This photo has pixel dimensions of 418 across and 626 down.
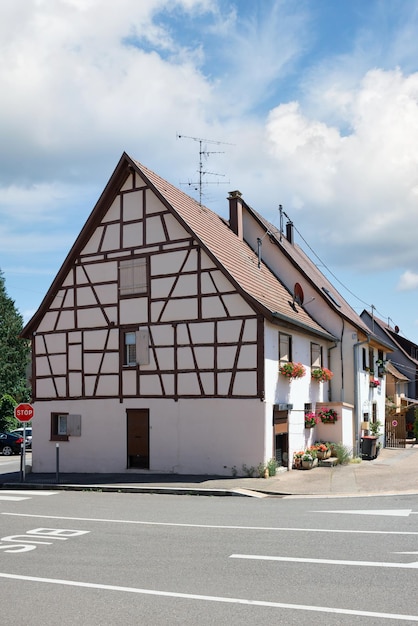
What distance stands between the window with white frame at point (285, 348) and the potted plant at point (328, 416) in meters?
3.53

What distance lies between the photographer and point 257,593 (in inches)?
285

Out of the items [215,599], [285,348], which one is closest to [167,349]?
[285,348]

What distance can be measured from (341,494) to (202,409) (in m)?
5.91

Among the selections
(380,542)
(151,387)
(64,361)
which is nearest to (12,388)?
(64,361)

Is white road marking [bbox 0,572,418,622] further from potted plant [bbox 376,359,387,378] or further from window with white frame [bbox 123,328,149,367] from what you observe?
potted plant [bbox 376,359,387,378]

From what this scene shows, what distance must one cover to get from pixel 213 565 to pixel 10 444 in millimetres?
29215

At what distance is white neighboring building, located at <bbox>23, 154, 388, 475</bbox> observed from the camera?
20.4m

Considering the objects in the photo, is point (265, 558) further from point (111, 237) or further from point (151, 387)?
point (111, 237)

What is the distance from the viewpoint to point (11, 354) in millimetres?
54562

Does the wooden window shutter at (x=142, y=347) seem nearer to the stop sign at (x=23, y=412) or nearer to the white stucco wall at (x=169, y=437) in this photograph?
the white stucco wall at (x=169, y=437)

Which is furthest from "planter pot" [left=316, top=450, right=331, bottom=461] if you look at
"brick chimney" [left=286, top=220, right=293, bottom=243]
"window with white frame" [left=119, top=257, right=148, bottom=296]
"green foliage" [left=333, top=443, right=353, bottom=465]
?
"brick chimney" [left=286, top=220, right=293, bottom=243]

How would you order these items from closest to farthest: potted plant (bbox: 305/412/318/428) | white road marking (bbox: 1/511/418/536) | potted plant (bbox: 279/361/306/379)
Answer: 1. white road marking (bbox: 1/511/418/536)
2. potted plant (bbox: 279/361/306/379)
3. potted plant (bbox: 305/412/318/428)

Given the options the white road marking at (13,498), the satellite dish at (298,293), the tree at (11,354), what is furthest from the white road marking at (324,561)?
the tree at (11,354)

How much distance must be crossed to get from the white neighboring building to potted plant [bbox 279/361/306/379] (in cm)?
33
